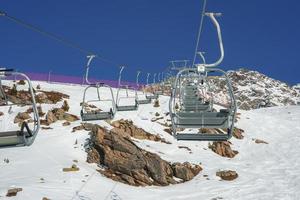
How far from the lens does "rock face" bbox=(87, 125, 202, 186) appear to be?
33469 mm

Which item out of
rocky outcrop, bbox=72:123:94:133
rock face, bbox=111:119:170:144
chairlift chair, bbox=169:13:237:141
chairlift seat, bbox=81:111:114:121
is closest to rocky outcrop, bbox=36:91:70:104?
rocky outcrop, bbox=72:123:94:133

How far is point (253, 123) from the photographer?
5559cm

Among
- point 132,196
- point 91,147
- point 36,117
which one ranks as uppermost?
point 36,117

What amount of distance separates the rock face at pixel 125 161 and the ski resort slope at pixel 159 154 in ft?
2.50

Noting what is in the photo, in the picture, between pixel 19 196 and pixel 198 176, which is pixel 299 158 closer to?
pixel 198 176

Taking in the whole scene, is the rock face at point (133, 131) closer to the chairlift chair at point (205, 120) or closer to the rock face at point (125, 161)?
the rock face at point (125, 161)

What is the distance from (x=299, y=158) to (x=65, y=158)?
23364mm

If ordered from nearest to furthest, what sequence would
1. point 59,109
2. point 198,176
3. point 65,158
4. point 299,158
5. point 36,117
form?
point 36,117 < point 65,158 < point 198,176 < point 59,109 < point 299,158

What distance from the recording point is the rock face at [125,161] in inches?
1318

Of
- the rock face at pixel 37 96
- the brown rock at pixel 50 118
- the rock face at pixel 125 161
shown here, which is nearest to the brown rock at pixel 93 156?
the rock face at pixel 125 161

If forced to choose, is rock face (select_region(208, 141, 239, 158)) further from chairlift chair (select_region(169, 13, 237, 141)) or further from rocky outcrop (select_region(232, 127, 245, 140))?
chairlift chair (select_region(169, 13, 237, 141))

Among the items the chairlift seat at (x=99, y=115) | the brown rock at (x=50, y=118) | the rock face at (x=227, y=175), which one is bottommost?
the rock face at (x=227, y=175)

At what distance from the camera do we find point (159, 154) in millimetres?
38625

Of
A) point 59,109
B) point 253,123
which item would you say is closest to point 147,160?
point 59,109
